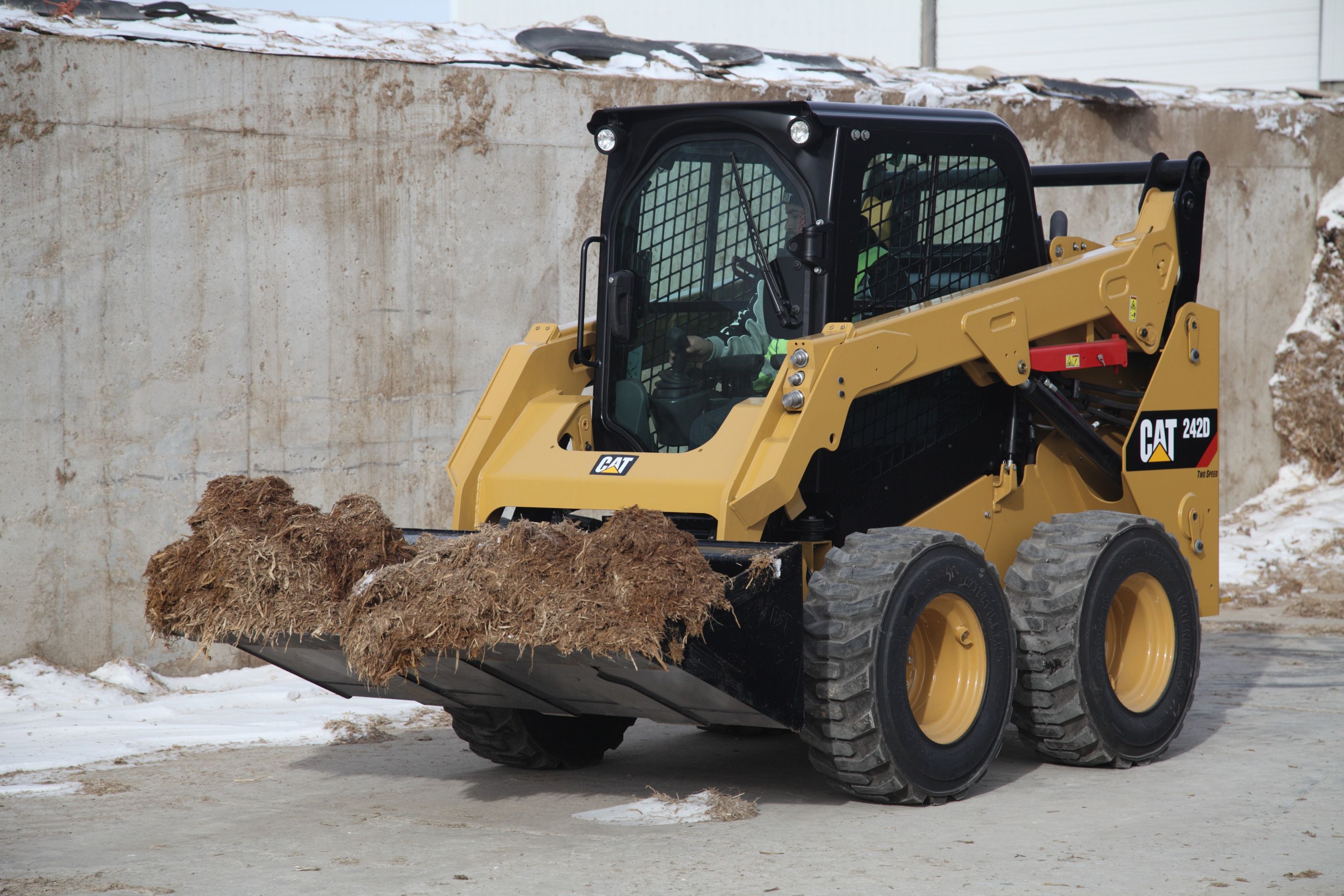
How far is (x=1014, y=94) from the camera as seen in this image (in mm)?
11414

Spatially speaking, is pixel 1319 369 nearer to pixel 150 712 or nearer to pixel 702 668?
pixel 702 668

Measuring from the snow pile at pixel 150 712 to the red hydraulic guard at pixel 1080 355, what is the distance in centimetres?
361

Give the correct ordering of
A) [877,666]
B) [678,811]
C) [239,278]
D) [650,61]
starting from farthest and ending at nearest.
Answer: [650,61], [239,278], [678,811], [877,666]

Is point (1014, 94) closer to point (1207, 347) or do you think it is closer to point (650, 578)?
point (1207, 347)

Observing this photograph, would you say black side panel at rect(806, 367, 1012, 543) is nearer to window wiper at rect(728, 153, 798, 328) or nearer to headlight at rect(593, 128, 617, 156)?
window wiper at rect(728, 153, 798, 328)

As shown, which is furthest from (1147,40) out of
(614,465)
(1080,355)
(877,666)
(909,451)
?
(877,666)

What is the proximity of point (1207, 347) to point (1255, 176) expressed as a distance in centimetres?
646

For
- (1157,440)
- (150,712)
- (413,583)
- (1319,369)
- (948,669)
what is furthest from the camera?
(1319,369)

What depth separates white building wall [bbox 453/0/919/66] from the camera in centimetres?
1892

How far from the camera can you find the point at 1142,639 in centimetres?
623

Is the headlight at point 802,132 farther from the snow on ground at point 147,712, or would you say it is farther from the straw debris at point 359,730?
the snow on ground at point 147,712

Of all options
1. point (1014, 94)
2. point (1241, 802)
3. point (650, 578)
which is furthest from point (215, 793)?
point (1014, 94)

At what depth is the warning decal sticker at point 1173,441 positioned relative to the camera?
21.2 ft

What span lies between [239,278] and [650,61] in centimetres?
335
